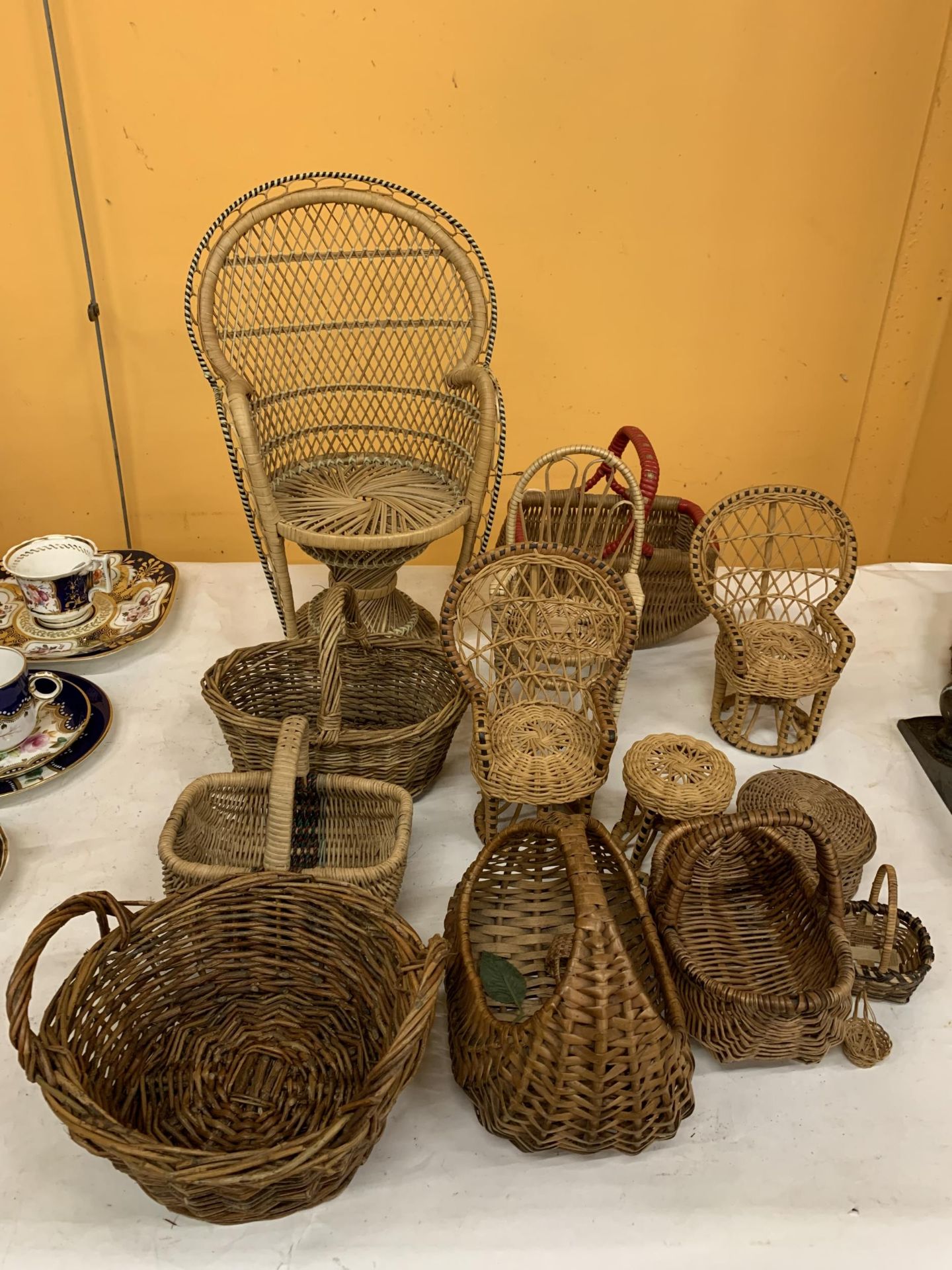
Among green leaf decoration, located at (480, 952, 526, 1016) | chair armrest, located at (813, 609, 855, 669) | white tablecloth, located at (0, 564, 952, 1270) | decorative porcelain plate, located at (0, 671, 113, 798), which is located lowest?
white tablecloth, located at (0, 564, 952, 1270)

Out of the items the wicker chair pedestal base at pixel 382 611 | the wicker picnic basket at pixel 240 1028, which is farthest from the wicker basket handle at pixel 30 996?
the wicker chair pedestal base at pixel 382 611

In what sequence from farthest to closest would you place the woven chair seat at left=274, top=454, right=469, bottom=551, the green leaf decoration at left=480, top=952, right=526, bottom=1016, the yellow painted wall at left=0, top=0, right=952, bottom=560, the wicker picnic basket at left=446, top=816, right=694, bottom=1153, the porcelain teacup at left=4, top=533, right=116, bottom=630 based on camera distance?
the yellow painted wall at left=0, top=0, right=952, bottom=560
the porcelain teacup at left=4, top=533, right=116, bottom=630
the woven chair seat at left=274, top=454, right=469, bottom=551
the green leaf decoration at left=480, top=952, right=526, bottom=1016
the wicker picnic basket at left=446, top=816, right=694, bottom=1153

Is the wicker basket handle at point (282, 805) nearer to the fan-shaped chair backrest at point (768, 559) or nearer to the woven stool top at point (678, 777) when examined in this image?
the woven stool top at point (678, 777)

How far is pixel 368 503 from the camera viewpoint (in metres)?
1.73

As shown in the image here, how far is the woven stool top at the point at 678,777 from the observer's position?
1.37 meters

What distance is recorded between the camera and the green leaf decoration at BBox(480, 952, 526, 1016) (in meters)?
1.14

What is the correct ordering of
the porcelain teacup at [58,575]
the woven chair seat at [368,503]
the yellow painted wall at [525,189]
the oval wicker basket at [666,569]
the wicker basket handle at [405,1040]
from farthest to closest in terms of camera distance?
the yellow painted wall at [525,189]
the oval wicker basket at [666,569]
the porcelain teacup at [58,575]
the woven chair seat at [368,503]
the wicker basket handle at [405,1040]

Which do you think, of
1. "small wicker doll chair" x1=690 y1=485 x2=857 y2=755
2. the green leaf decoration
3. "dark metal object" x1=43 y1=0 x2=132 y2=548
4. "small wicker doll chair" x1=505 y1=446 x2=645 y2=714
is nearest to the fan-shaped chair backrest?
"small wicker doll chair" x1=690 y1=485 x2=857 y2=755

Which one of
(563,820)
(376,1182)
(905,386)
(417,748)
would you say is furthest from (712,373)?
(376,1182)

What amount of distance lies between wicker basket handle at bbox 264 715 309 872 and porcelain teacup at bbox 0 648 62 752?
462mm

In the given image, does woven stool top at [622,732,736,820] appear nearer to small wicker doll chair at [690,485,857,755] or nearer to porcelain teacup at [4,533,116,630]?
small wicker doll chair at [690,485,857,755]

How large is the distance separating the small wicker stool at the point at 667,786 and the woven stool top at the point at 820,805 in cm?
7

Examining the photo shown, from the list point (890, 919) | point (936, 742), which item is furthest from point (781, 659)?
point (890, 919)

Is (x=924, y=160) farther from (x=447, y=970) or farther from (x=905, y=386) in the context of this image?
(x=447, y=970)
